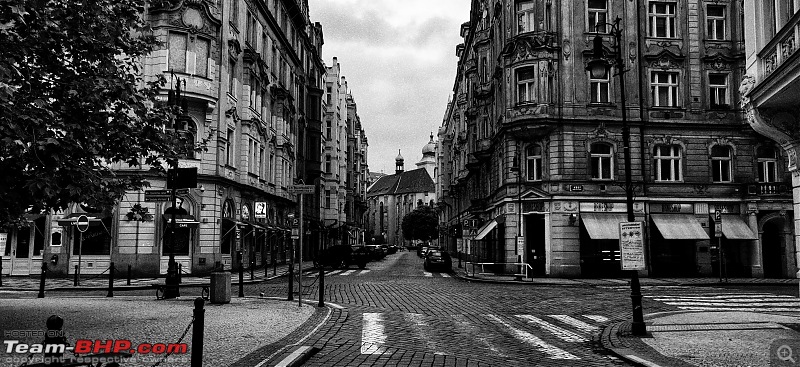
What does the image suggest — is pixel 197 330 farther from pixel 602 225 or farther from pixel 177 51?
pixel 177 51

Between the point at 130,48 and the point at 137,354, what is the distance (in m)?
5.92

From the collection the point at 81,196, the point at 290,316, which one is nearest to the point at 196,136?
the point at 290,316

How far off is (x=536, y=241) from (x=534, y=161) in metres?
4.05

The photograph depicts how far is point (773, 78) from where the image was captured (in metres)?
12.0

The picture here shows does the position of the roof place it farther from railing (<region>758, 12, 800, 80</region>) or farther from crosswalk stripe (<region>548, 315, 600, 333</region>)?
railing (<region>758, 12, 800, 80</region>)

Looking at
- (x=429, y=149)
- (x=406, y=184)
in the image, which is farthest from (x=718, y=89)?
(x=429, y=149)

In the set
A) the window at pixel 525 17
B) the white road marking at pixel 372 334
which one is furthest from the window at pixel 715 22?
the white road marking at pixel 372 334

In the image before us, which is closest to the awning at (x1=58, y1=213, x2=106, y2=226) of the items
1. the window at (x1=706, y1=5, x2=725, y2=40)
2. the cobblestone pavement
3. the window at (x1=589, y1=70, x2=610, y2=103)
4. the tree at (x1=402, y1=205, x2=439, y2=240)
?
the cobblestone pavement

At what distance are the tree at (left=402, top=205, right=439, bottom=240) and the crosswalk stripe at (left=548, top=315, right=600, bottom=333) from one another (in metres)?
109

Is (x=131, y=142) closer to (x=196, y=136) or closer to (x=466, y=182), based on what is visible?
(x=196, y=136)

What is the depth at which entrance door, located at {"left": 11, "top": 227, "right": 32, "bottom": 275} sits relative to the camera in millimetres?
30953

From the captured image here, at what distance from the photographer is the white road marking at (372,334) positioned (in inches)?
394

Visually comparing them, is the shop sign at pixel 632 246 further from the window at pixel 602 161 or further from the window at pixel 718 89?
the window at pixel 718 89

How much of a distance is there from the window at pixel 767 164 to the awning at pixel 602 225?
771cm
